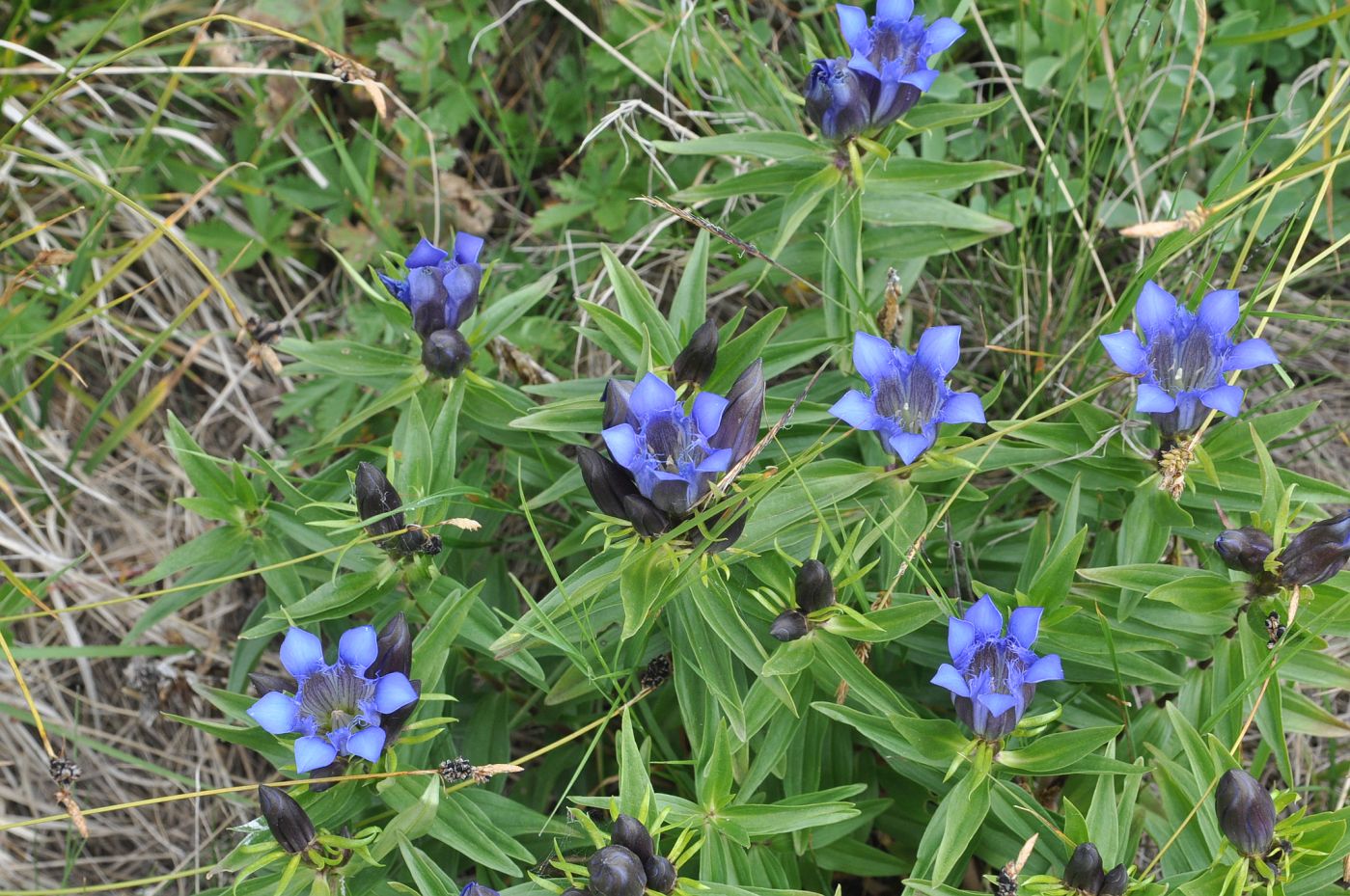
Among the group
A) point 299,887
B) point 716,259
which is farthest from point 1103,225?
point 299,887

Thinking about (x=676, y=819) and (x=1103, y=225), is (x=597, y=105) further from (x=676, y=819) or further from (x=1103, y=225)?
(x=676, y=819)

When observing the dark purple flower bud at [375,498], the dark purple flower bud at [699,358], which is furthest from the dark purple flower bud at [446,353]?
the dark purple flower bud at [699,358]

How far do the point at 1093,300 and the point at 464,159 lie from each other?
189cm

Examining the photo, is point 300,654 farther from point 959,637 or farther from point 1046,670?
point 1046,670

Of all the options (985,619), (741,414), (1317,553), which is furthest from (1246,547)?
(741,414)

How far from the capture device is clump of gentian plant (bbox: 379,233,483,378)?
2180 millimetres

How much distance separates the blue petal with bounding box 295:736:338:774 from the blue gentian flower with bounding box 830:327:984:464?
3.05 ft

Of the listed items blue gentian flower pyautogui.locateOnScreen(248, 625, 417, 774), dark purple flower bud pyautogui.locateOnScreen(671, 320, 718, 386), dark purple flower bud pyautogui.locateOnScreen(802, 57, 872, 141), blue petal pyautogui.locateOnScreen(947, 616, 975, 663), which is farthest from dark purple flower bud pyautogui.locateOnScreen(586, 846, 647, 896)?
dark purple flower bud pyautogui.locateOnScreen(802, 57, 872, 141)

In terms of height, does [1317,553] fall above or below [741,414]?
below

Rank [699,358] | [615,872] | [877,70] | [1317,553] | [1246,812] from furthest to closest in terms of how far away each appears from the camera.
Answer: [877,70] < [699,358] < [1317,553] < [1246,812] < [615,872]

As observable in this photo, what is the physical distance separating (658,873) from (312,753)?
545 mm

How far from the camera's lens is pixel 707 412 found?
1.77 meters

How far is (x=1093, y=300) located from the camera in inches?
119

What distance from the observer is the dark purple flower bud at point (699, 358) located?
80.5 inches
